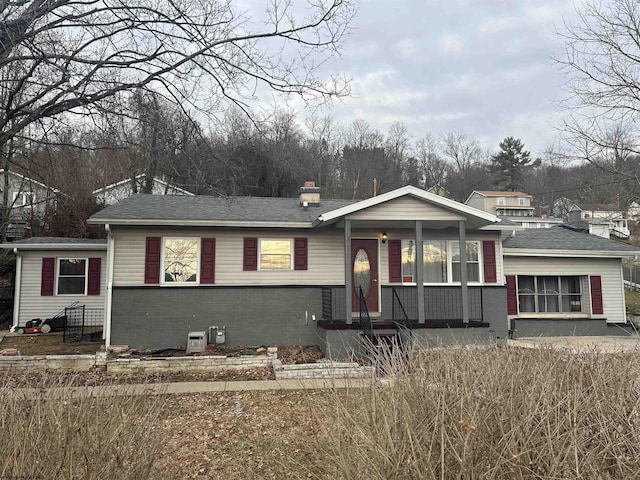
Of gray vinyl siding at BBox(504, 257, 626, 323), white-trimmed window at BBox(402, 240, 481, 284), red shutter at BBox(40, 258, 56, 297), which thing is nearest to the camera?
white-trimmed window at BBox(402, 240, 481, 284)

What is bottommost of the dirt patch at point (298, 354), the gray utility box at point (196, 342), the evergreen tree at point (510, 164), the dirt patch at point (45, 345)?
the dirt patch at point (298, 354)

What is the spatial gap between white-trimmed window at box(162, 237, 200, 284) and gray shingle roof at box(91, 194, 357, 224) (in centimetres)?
71

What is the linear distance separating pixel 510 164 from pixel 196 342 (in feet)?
166

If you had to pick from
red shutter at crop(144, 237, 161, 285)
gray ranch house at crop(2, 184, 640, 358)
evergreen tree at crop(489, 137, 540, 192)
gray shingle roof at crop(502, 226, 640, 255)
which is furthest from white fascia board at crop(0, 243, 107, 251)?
evergreen tree at crop(489, 137, 540, 192)

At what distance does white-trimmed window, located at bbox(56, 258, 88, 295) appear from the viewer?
14.6m

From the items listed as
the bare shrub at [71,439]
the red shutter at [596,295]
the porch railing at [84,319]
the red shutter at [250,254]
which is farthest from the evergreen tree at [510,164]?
the bare shrub at [71,439]

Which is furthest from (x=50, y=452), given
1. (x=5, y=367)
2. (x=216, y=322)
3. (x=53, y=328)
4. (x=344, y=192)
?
(x=344, y=192)

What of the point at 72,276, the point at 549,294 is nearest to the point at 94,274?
the point at 72,276

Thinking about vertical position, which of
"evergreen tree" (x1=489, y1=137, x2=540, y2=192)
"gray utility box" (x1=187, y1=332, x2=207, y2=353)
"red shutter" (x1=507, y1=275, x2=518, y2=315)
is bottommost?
"gray utility box" (x1=187, y1=332, x2=207, y2=353)

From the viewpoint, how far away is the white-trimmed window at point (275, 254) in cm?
1188

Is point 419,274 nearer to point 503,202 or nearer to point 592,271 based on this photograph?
point 592,271

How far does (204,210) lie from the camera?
1203 centimetres

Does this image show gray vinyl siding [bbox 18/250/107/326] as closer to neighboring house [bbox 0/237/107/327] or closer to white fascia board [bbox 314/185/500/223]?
neighboring house [bbox 0/237/107/327]

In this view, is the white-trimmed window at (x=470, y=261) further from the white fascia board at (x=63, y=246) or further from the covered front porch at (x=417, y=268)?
the white fascia board at (x=63, y=246)
